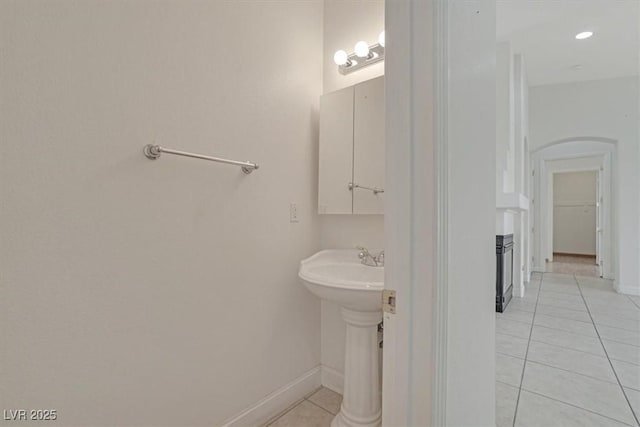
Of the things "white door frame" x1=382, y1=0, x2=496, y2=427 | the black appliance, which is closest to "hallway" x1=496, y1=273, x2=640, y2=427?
the black appliance

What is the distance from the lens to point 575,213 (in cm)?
809

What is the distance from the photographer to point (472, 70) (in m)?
0.82

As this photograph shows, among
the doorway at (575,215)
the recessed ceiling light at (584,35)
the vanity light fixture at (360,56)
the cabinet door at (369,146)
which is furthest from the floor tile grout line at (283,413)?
the doorway at (575,215)

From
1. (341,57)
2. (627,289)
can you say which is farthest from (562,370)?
(627,289)

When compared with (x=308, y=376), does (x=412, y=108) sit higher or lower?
higher

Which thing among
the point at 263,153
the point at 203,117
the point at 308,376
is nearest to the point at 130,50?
the point at 203,117

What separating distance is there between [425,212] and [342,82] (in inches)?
60.6

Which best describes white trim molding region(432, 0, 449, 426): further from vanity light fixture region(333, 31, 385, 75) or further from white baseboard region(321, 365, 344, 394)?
white baseboard region(321, 365, 344, 394)

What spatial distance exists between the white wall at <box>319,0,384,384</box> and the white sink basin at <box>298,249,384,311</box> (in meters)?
0.12

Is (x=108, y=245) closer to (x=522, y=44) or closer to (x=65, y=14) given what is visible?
(x=65, y=14)

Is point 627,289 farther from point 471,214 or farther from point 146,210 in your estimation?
point 146,210

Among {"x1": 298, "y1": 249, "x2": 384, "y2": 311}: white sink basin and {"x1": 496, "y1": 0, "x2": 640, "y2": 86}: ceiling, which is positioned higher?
{"x1": 496, "y1": 0, "x2": 640, "y2": 86}: ceiling

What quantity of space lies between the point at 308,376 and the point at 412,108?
1.76 metres

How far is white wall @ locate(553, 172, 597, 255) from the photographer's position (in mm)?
7840
